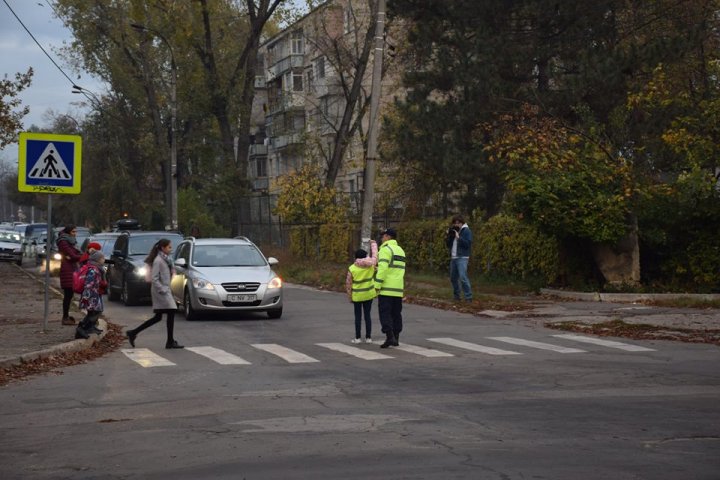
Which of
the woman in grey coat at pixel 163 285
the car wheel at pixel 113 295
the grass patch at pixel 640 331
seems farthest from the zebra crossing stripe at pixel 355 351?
the car wheel at pixel 113 295

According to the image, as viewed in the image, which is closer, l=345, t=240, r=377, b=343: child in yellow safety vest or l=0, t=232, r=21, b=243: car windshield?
l=345, t=240, r=377, b=343: child in yellow safety vest

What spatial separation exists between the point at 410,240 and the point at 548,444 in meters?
29.8

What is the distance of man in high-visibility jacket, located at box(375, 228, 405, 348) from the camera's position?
17156mm

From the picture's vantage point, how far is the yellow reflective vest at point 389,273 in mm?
17141

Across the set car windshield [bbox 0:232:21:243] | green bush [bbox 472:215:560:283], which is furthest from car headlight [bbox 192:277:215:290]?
car windshield [bbox 0:232:21:243]

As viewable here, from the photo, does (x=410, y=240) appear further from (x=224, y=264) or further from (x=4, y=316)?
(x=4, y=316)

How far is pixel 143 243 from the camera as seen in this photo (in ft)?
98.1

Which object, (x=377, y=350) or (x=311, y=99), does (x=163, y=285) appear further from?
(x=311, y=99)

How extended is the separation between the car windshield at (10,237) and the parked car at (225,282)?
1543 inches

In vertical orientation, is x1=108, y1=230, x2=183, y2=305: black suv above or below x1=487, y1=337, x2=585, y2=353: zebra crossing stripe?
above

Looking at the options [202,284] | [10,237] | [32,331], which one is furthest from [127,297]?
[10,237]

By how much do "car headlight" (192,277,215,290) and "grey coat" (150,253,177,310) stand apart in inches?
193

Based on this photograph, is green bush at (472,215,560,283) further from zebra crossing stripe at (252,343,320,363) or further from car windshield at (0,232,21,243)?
car windshield at (0,232,21,243)

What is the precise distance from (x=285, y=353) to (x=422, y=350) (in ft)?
6.43
